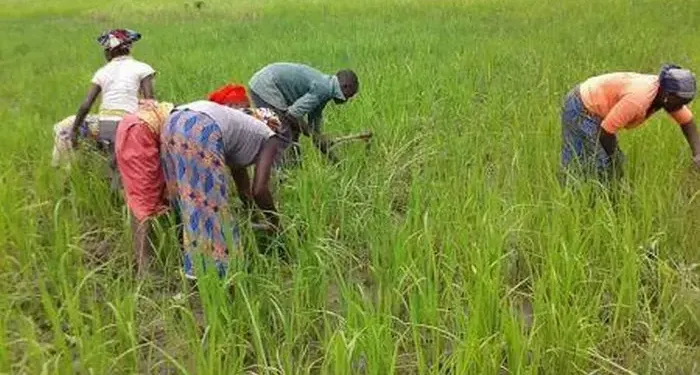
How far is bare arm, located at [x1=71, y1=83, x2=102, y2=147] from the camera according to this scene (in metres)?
4.82

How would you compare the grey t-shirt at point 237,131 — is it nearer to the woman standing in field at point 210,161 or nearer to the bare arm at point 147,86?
the woman standing in field at point 210,161

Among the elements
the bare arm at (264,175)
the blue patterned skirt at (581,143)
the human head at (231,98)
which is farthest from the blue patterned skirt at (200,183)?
the blue patterned skirt at (581,143)

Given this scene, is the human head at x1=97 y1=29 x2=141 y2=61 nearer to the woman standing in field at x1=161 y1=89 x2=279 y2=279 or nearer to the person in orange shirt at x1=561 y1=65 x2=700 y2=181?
the woman standing in field at x1=161 y1=89 x2=279 y2=279

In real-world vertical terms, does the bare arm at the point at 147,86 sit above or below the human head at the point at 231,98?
below

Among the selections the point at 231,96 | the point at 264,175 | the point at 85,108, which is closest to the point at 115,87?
the point at 85,108

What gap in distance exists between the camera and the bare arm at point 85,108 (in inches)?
190

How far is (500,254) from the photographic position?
302cm

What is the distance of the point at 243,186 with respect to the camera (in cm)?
384

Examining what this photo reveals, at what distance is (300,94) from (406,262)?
2.24 meters

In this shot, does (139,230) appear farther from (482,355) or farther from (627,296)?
(627,296)

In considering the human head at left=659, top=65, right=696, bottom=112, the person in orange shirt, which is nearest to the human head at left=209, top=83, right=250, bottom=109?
the person in orange shirt

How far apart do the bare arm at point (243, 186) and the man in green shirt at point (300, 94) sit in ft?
2.59

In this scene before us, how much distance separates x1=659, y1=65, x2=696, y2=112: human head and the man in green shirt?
1837 millimetres

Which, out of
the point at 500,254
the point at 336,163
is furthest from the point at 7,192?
the point at 500,254
